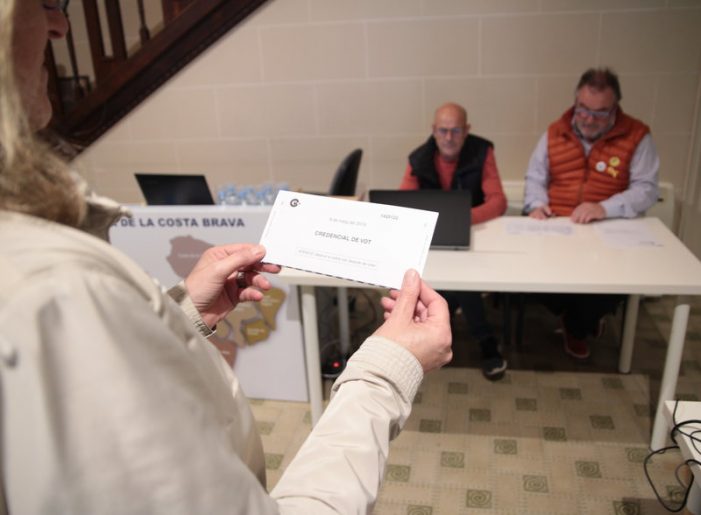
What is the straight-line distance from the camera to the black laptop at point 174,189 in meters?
2.13

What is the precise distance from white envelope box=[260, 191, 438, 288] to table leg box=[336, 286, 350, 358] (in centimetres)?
134

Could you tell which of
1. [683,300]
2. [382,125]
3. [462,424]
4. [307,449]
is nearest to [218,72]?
[382,125]

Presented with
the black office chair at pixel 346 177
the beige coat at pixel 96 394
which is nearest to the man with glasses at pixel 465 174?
the black office chair at pixel 346 177

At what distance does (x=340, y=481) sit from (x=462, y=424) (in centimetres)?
170

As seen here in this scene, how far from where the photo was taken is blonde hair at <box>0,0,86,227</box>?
1.38 feet

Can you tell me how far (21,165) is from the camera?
430mm

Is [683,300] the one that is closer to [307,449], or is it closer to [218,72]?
[307,449]

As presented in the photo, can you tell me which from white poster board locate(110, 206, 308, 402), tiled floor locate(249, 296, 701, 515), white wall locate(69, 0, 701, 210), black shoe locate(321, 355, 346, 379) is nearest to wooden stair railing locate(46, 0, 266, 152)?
white wall locate(69, 0, 701, 210)

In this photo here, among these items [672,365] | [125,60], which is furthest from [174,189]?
[672,365]

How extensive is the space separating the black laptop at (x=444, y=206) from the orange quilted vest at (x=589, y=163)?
2.67ft

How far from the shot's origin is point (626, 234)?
2135mm

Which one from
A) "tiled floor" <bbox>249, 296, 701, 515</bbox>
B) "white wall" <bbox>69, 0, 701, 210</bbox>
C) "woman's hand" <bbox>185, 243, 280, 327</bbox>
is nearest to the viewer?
"woman's hand" <bbox>185, 243, 280, 327</bbox>

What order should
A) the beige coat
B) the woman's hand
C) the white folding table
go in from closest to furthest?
the beige coat
the woman's hand
the white folding table

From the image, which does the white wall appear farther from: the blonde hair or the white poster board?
the blonde hair
